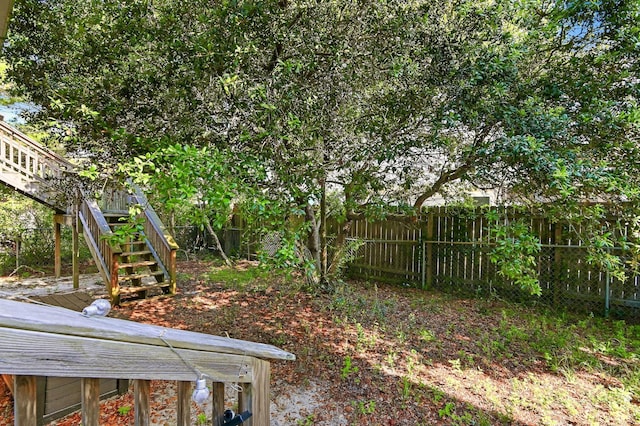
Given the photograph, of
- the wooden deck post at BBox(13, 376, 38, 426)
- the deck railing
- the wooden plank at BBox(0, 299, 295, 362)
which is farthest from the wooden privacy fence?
the deck railing

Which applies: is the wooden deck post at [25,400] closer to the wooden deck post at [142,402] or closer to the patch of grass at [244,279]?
the wooden deck post at [142,402]

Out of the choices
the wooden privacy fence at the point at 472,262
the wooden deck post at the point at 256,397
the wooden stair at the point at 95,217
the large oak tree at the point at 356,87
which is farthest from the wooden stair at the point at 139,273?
the wooden deck post at the point at 256,397

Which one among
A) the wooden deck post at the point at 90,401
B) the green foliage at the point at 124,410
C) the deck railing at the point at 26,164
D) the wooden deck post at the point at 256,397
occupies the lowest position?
the green foliage at the point at 124,410

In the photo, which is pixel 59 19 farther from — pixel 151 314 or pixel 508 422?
pixel 508 422

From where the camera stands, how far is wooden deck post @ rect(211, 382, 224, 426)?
1163 mm

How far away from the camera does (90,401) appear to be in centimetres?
80

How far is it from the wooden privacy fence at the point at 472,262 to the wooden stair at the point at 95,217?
3.51 meters

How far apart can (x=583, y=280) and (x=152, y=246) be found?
723cm

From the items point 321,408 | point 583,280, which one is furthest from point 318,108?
point 583,280

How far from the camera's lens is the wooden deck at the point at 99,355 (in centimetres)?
64

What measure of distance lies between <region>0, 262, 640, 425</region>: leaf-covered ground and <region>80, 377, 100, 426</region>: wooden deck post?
2.24m

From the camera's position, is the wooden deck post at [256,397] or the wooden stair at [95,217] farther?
the wooden stair at [95,217]

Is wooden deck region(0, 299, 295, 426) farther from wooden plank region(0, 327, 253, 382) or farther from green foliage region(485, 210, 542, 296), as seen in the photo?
green foliage region(485, 210, 542, 296)

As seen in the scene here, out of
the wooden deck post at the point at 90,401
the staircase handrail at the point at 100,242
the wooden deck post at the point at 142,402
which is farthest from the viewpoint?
the staircase handrail at the point at 100,242
